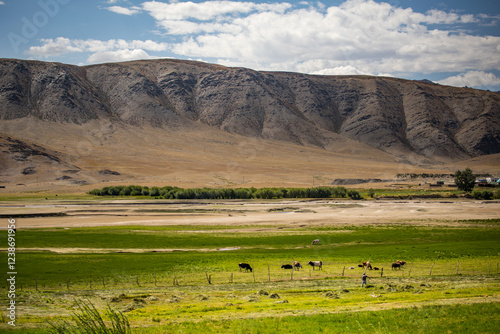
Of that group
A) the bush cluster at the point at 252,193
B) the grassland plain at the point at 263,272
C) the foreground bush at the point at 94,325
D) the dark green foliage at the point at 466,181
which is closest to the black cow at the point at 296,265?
the grassland plain at the point at 263,272

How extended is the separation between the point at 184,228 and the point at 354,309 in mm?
40385

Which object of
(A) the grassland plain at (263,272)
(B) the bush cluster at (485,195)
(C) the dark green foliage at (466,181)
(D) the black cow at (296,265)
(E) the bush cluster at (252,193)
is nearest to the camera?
(A) the grassland plain at (263,272)

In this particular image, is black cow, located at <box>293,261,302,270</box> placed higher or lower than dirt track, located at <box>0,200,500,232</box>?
higher

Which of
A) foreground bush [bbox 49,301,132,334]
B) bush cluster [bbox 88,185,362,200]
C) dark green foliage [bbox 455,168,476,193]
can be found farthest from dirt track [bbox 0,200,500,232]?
foreground bush [bbox 49,301,132,334]

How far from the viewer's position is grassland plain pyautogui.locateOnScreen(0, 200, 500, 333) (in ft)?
53.7

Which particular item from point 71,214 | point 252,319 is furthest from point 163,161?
point 252,319

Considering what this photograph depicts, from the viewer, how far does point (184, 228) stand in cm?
5566

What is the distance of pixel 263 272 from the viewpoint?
30203mm

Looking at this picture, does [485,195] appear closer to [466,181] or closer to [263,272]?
[466,181]

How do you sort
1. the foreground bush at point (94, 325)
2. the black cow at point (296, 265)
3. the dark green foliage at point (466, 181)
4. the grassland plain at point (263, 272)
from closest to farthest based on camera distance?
1. the foreground bush at point (94, 325)
2. the grassland plain at point (263, 272)
3. the black cow at point (296, 265)
4. the dark green foliage at point (466, 181)

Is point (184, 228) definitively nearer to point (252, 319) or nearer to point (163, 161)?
point (252, 319)

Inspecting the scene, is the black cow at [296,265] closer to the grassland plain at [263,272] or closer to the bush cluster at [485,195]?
the grassland plain at [263,272]

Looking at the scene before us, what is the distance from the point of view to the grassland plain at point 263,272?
1638cm

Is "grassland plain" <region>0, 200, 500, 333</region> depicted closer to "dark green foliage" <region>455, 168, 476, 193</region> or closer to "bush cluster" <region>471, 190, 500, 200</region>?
"bush cluster" <region>471, 190, 500, 200</region>
